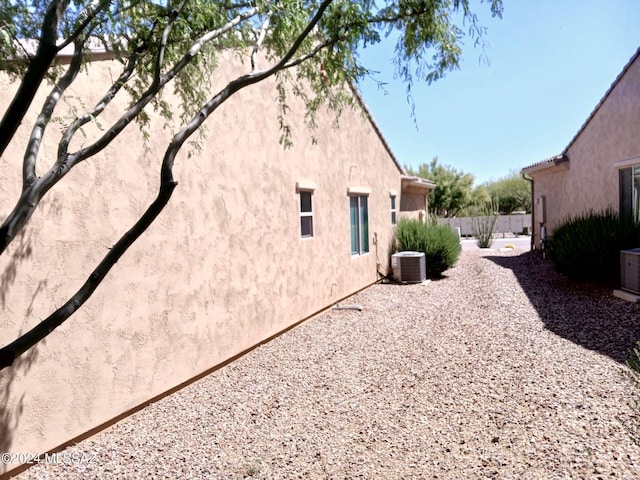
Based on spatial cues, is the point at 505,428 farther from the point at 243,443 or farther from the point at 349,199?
the point at 349,199

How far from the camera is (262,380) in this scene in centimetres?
572

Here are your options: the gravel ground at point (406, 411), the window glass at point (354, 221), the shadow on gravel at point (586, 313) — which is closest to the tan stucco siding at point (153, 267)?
the gravel ground at point (406, 411)

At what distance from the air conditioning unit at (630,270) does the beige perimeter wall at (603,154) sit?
2.78 m

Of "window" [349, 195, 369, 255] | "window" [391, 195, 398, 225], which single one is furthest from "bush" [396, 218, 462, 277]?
"window" [349, 195, 369, 255]

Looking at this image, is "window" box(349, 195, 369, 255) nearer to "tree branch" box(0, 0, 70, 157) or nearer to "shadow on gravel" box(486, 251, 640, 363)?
"shadow on gravel" box(486, 251, 640, 363)

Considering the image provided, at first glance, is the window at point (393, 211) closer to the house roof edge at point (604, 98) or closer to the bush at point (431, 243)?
the bush at point (431, 243)

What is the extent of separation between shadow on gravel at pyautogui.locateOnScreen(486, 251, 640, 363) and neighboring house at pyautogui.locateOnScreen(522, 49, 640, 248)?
2351 mm

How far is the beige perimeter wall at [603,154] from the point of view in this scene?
404 inches

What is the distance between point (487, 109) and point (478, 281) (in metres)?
5.18

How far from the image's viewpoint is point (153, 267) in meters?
4.95

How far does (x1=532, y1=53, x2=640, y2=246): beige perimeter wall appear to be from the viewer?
10.2 metres

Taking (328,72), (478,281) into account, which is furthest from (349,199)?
(328,72)

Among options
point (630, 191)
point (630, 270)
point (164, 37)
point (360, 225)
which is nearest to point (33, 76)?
point (164, 37)

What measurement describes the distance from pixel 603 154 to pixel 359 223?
22.4ft
